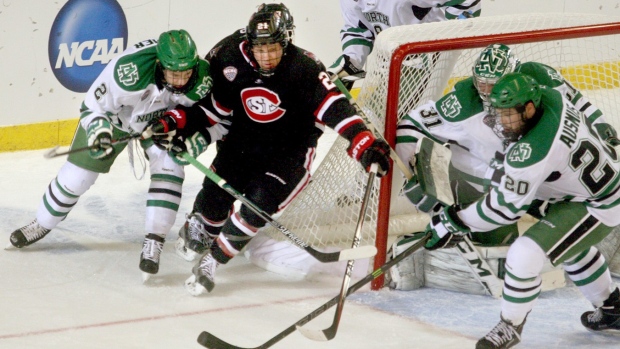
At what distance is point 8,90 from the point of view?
5.01 meters

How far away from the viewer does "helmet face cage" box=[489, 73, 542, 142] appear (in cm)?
299

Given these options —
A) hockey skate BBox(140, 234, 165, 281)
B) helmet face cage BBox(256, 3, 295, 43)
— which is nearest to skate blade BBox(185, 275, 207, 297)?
hockey skate BBox(140, 234, 165, 281)

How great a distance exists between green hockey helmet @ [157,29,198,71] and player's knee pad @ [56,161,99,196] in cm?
57

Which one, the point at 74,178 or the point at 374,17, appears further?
the point at 374,17

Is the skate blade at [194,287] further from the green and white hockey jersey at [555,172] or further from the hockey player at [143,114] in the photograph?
the green and white hockey jersey at [555,172]

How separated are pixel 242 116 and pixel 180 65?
1.14ft

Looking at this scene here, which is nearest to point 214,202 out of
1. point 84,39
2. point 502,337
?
point 502,337

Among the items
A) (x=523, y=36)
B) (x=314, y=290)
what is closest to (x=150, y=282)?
(x=314, y=290)

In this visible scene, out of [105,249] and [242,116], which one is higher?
[242,116]

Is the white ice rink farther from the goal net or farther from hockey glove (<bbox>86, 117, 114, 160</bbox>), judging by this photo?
hockey glove (<bbox>86, 117, 114, 160</bbox>)

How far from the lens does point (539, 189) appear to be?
3188mm

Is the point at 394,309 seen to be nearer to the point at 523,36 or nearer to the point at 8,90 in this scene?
the point at 523,36

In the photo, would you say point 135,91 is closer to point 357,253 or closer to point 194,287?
point 194,287

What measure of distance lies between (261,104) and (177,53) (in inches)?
13.7
